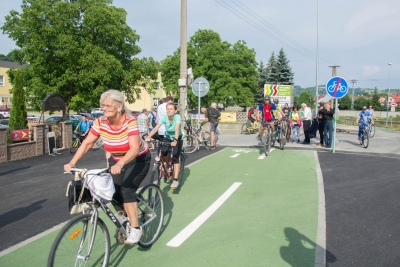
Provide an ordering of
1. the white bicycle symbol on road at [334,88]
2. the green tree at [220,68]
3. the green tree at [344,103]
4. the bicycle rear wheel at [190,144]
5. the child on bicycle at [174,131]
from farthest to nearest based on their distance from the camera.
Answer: the green tree at [344,103]
the green tree at [220,68]
the bicycle rear wheel at [190,144]
the white bicycle symbol on road at [334,88]
the child on bicycle at [174,131]

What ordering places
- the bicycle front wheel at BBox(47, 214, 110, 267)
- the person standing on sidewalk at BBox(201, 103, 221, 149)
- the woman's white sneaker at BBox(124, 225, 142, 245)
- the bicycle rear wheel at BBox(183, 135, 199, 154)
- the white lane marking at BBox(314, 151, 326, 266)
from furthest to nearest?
the person standing on sidewalk at BBox(201, 103, 221, 149)
the bicycle rear wheel at BBox(183, 135, 199, 154)
the white lane marking at BBox(314, 151, 326, 266)
the woman's white sneaker at BBox(124, 225, 142, 245)
the bicycle front wheel at BBox(47, 214, 110, 267)

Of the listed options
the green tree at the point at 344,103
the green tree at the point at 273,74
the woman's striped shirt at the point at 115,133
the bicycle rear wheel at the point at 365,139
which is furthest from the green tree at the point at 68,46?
the green tree at the point at 344,103

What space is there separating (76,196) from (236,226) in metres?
2.53

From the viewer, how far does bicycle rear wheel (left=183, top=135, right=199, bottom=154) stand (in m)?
13.8

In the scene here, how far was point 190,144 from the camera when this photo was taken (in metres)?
14.1

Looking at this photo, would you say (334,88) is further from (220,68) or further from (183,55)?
(220,68)

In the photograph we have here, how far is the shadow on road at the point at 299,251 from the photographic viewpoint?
161 inches

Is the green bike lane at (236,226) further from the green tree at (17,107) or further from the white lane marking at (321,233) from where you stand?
the green tree at (17,107)

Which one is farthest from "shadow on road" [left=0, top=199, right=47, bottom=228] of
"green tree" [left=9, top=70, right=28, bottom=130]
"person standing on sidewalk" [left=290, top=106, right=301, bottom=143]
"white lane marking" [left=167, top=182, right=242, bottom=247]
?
"person standing on sidewalk" [left=290, top=106, right=301, bottom=143]

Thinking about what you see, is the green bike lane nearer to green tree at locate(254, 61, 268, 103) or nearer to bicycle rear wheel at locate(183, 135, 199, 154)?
bicycle rear wheel at locate(183, 135, 199, 154)

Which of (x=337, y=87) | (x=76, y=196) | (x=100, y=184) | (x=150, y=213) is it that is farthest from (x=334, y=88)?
(x=76, y=196)

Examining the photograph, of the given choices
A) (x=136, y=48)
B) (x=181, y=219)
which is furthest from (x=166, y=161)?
(x=136, y=48)

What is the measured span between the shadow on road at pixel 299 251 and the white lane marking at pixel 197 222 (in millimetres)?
1245

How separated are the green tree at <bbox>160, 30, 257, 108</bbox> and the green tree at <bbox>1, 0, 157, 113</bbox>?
82.5ft
